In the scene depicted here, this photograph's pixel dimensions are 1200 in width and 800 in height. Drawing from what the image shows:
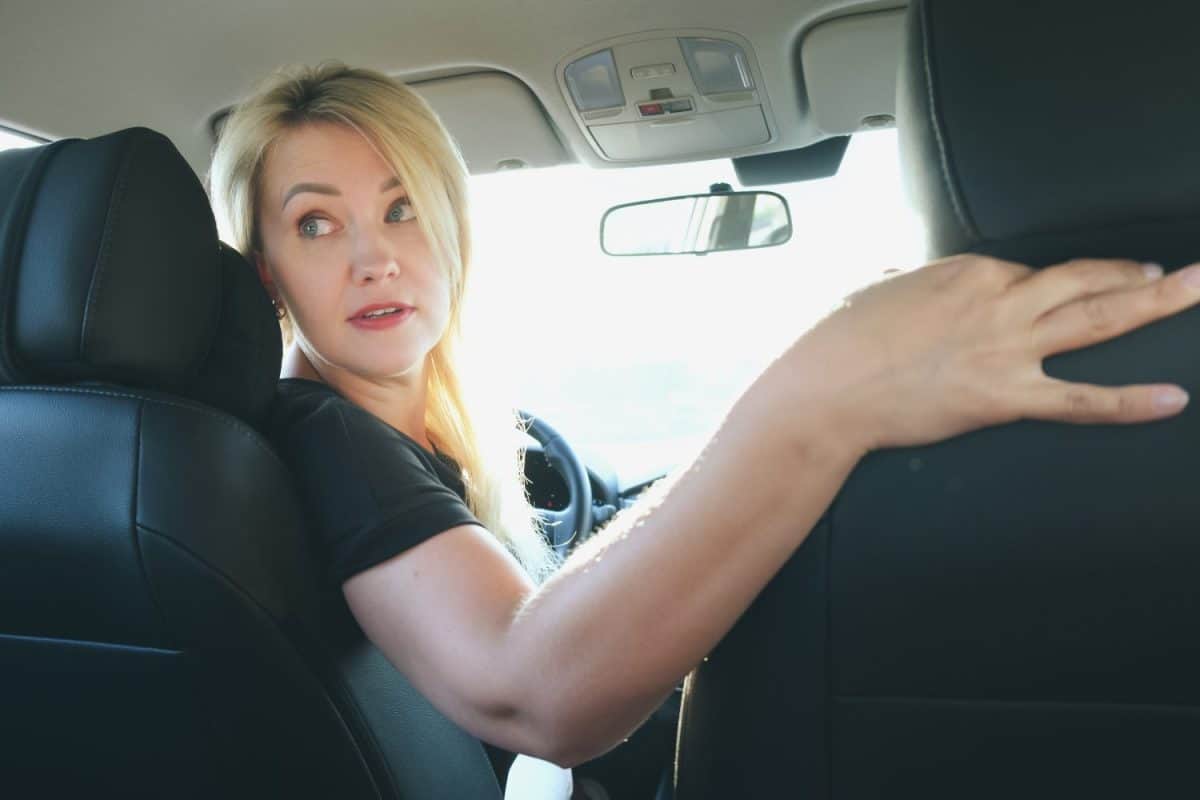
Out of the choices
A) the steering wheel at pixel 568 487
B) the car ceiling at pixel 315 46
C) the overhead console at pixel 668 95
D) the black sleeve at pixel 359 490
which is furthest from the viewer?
the steering wheel at pixel 568 487

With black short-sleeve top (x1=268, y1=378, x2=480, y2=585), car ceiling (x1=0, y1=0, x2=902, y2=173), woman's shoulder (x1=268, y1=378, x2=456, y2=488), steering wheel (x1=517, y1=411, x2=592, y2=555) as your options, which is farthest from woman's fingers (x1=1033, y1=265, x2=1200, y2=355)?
steering wheel (x1=517, y1=411, x2=592, y2=555)

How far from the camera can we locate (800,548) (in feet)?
3.57

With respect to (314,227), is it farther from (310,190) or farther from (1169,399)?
(1169,399)

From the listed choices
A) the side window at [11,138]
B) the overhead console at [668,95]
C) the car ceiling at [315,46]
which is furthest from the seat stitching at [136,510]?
the side window at [11,138]

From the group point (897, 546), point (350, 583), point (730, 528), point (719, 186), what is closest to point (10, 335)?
point (350, 583)

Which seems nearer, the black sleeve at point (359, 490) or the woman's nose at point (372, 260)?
the black sleeve at point (359, 490)

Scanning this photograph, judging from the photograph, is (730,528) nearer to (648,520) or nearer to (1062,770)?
(648,520)

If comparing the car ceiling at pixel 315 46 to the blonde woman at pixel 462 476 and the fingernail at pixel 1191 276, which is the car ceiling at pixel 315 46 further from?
the fingernail at pixel 1191 276

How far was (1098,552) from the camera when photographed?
989mm

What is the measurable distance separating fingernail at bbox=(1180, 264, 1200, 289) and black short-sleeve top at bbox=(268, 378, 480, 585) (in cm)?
93

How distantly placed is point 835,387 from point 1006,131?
28cm

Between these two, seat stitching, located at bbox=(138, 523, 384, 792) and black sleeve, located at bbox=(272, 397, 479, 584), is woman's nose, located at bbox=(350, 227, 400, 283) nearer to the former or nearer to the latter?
black sleeve, located at bbox=(272, 397, 479, 584)

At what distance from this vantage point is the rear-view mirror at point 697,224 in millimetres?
3166

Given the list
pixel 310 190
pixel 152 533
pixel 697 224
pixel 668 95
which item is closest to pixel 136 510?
pixel 152 533
